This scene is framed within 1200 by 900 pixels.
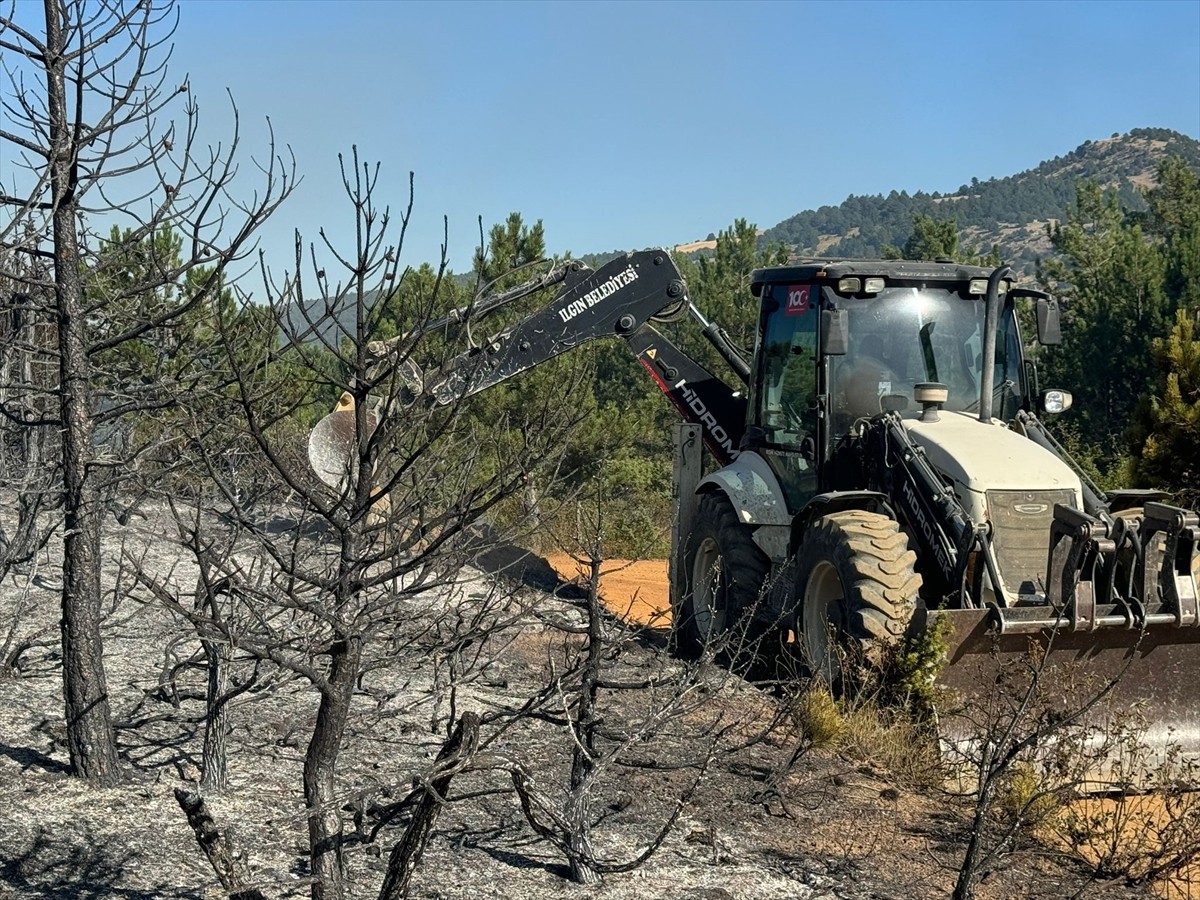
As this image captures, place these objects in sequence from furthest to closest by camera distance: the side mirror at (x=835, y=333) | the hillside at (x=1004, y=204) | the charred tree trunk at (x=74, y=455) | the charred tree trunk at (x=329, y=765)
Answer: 1. the hillside at (x=1004, y=204)
2. the side mirror at (x=835, y=333)
3. the charred tree trunk at (x=74, y=455)
4. the charred tree trunk at (x=329, y=765)

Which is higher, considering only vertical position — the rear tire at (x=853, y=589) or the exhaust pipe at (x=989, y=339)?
the exhaust pipe at (x=989, y=339)

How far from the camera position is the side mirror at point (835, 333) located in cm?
886

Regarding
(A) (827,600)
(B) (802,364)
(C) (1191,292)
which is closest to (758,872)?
(A) (827,600)

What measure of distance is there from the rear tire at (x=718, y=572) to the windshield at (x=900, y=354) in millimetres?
1292

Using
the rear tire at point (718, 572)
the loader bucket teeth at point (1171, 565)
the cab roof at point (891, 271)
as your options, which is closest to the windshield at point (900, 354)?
the cab roof at point (891, 271)

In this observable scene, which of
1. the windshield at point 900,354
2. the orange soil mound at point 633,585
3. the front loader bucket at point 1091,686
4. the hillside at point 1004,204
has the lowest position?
the orange soil mound at point 633,585

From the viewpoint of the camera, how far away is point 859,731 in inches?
300

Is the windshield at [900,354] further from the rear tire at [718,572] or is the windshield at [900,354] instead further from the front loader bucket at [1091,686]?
the front loader bucket at [1091,686]

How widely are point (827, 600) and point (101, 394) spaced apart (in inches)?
198

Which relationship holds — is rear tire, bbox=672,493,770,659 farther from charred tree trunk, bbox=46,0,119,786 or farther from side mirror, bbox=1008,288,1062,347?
charred tree trunk, bbox=46,0,119,786

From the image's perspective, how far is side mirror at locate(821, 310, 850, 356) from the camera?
8859 millimetres

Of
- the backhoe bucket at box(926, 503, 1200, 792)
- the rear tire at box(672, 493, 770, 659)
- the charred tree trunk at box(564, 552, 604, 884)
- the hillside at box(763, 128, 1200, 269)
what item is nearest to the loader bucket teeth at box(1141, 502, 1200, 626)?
the backhoe bucket at box(926, 503, 1200, 792)

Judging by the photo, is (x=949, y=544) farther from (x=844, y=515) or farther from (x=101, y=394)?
(x=101, y=394)

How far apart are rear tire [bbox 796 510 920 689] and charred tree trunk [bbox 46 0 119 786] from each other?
12.4 ft
